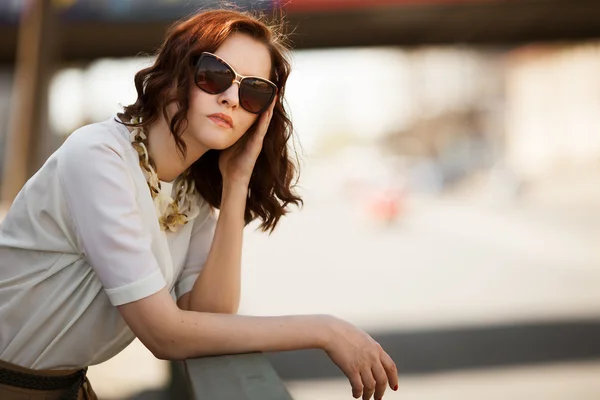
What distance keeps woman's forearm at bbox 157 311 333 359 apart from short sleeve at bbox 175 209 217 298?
33 centimetres

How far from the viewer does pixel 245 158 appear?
84.9 inches

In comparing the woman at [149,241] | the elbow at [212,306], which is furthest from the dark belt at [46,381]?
the elbow at [212,306]

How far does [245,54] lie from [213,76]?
119 millimetres

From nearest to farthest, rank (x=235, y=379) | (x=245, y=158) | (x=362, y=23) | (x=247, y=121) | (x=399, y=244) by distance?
(x=235, y=379) → (x=247, y=121) → (x=245, y=158) → (x=362, y=23) → (x=399, y=244)

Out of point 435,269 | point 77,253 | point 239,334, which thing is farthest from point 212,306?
point 435,269

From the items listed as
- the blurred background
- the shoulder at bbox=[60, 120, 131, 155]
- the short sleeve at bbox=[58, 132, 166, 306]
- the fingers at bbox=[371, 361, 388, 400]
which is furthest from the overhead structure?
the fingers at bbox=[371, 361, 388, 400]

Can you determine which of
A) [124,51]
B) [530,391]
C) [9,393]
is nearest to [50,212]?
[9,393]

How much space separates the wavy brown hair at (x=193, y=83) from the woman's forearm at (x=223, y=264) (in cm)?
9

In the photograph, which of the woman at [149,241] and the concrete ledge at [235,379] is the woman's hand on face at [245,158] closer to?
the woman at [149,241]

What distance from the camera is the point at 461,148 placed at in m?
60.8

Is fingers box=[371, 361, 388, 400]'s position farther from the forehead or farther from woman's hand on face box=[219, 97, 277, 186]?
the forehead

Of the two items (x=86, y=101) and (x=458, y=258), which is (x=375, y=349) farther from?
(x=86, y=101)

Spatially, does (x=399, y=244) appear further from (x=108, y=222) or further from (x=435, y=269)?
(x=108, y=222)

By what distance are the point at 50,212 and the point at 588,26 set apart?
14.2 m
